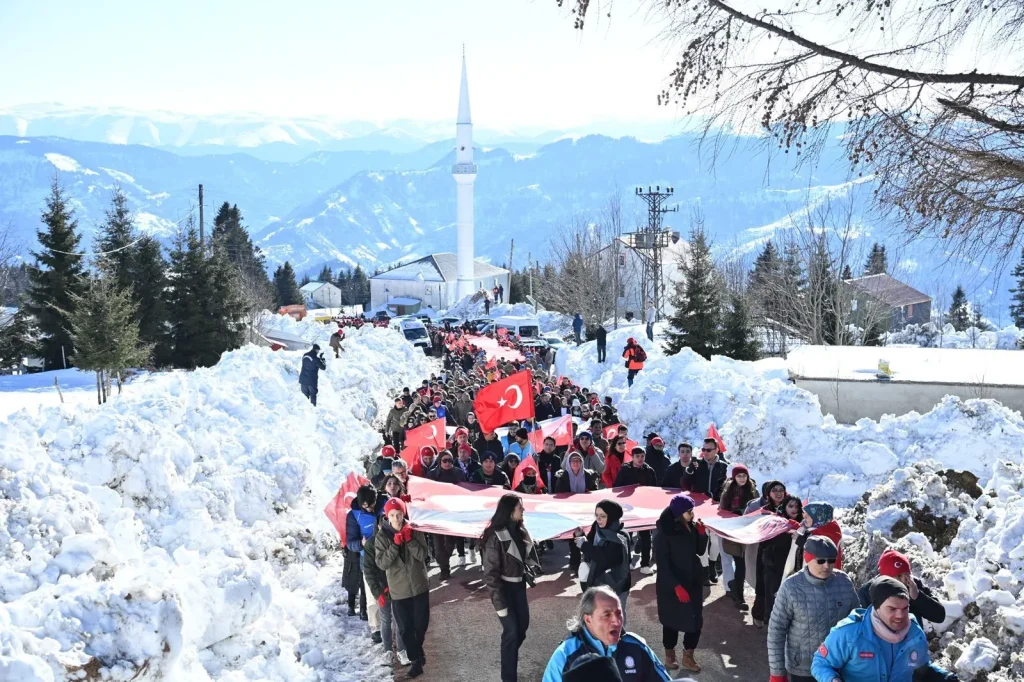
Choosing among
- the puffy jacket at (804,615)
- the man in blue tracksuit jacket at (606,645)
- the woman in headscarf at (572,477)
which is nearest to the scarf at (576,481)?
the woman in headscarf at (572,477)

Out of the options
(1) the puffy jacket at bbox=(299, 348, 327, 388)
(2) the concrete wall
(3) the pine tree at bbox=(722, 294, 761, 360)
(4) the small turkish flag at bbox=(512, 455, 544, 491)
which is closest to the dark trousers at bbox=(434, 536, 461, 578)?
(4) the small turkish flag at bbox=(512, 455, 544, 491)

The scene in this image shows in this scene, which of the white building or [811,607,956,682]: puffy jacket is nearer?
[811,607,956,682]: puffy jacket

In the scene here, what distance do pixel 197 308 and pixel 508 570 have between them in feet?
106

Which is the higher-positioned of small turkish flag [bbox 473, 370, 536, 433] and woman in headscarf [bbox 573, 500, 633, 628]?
small turkish flag [bbox 473, 370, 536, 433]

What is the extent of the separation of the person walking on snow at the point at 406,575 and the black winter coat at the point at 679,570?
215cm

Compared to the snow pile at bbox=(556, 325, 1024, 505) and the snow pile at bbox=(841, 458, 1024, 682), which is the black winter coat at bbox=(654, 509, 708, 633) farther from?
the snow pile at bbox=(556, 325, 1024, 505)

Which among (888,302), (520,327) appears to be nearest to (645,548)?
(520,327)

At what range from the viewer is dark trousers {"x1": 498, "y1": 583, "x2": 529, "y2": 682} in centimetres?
810

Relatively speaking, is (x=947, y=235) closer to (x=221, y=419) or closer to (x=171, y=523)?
(x=171, y=523)

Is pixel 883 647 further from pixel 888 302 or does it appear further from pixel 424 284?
pixel 424 284

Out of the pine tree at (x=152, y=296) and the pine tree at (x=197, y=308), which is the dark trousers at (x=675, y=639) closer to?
the pine tree at (x=152, y=296)

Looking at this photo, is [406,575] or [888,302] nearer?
[406,575]

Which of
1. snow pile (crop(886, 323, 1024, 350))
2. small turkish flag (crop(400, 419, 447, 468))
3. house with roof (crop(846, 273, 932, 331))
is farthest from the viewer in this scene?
snow pile (crop(886, 323, 1024, 350))

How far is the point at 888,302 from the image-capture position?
67.2m
